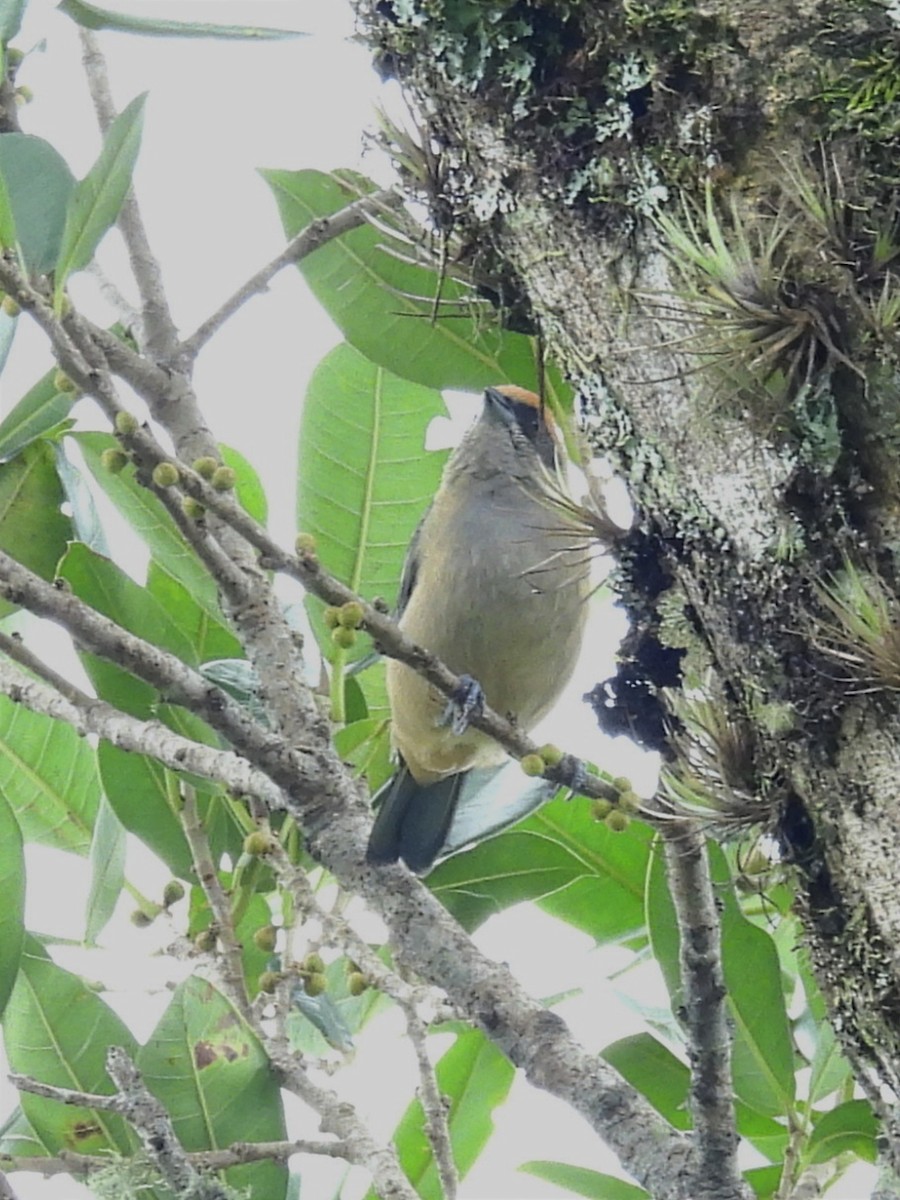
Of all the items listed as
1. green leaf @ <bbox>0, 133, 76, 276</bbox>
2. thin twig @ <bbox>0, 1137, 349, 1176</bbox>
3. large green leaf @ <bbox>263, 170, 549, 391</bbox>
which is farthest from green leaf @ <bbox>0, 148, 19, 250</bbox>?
thin twig @ <bbox>0, 1137, 349, 1176</bbox>

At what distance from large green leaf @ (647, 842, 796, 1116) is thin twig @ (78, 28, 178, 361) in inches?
43.7

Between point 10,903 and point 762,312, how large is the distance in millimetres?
1363

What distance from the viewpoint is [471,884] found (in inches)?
97.7

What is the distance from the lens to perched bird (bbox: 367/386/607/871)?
2963mm

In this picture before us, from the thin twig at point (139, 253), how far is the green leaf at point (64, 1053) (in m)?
0.96

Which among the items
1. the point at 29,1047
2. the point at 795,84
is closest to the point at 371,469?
the point at 29,1047

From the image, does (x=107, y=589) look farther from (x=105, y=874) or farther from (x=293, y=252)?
(x=293, y=252)

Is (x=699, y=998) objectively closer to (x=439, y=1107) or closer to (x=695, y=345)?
(x=439, y=1107)

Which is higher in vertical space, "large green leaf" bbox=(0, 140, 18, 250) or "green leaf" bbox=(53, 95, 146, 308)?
"green leaf" bbox=(53, 95, 146, 308)

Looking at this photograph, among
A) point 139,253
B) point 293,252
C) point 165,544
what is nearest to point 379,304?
point 293,252


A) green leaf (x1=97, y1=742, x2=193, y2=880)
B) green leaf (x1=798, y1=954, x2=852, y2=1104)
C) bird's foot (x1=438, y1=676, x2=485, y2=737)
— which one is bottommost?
green leaf (x1=798, y1=954, x2=852, y2=1104)

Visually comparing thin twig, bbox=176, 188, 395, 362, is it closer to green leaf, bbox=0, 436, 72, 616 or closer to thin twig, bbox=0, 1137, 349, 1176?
green leaf, bbox=0, 436, 72, 616

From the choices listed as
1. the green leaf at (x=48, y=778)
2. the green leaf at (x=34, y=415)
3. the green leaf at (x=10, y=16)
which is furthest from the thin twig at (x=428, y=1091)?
the green leaf at (x=10, y=16)

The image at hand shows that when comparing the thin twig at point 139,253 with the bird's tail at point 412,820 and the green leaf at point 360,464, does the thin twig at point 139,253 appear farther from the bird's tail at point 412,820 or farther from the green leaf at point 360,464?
the bird's tail at point 412,820
